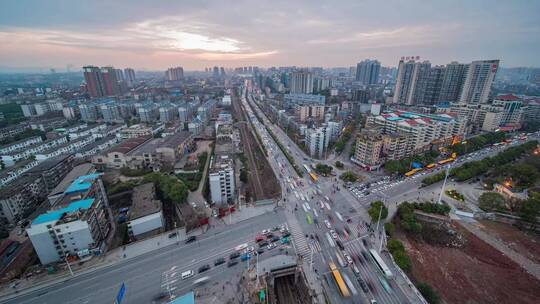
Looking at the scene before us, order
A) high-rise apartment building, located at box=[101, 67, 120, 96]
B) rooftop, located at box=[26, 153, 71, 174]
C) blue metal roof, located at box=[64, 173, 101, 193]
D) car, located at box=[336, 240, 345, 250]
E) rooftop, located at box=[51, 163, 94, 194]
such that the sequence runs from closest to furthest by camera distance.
→ car, located at box=[336, 240, 345, 250] → blue metal roof, located at box=[64, 173, 101, 193] → rooftop, located at box=[51, 163, 94, 194] → rooftop, located at box=[26, 153, 71, 174] → high-rise apartment building, located at box=[101, 67, 120, 96]

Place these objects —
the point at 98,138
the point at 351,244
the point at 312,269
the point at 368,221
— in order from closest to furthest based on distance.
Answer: the point at 312,269 → the point at 351,244 → the point at 368,221 → the point at 98,138

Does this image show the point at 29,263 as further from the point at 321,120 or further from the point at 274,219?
the point at 321,120

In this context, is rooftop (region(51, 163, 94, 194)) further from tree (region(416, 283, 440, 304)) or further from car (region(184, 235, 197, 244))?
tree (region(416, 283, 440, 304))

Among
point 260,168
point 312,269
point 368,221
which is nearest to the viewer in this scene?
point 312,269

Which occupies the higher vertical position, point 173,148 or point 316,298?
point 173,148

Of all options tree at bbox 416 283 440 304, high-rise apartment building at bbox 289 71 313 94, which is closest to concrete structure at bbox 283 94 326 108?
high-rise apartment building at bbox 289 71 313 94

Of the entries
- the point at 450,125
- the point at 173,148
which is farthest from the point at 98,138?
the point at 450,125

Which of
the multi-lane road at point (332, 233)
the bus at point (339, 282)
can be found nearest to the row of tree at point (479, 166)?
the multi-lane road at point (332, 233)
